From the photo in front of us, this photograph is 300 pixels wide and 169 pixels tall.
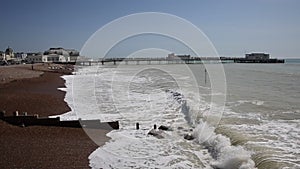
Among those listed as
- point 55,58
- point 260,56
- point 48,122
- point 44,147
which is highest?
point 260,56

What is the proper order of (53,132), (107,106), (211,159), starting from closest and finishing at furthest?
(211,159), (53,132), (107,106)

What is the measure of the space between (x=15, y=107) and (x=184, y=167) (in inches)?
446

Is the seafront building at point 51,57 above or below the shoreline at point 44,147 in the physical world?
above

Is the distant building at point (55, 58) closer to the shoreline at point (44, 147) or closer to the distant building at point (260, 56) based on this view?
the distant building at point (260, 56)

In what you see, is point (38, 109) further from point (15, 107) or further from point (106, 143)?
point (106, 143)

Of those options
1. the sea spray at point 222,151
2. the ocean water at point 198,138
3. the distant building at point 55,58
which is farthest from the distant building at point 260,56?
the sea spray at point 222,151

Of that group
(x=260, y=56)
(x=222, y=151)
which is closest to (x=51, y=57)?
(x=260, y=56)

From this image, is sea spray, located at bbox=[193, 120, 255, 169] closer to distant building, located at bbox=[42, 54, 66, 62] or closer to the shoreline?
the shoreline

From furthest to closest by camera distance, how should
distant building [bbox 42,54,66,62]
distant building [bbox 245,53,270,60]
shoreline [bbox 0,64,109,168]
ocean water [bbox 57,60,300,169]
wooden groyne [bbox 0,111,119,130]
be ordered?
distant building [bbox 245,53,270,60], distant building [bbox 42,54,66,62], wooden groyne [bbox 0,111,119,130], ocean water [bbox 57,60,300,169], shoreline [bbox 0,64,109,168]

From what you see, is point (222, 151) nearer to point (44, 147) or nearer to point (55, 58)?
point (44, 147)

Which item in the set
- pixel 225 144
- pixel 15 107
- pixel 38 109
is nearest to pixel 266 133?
pixel 225 144

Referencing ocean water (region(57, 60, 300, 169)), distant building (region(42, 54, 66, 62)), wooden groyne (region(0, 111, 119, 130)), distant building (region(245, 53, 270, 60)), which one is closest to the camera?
ocean water (region(57, 60, 300, 169))

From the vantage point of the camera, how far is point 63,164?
26.3 ft

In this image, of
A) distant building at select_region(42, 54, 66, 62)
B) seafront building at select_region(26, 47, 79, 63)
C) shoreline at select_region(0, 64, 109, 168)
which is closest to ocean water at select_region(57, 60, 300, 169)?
shoreline at select_region(0, 64, 109, 168)
